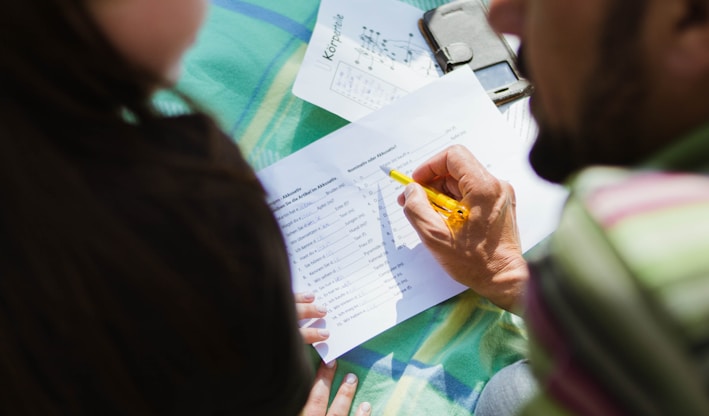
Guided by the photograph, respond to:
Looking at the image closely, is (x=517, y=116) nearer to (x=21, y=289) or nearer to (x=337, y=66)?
(x=337, y=66)

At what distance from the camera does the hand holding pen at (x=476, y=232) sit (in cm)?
66

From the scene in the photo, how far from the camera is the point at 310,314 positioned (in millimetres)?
661

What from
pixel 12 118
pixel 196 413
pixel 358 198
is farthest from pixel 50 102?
pixel 358 198

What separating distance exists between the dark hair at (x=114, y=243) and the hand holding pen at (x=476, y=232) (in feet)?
0.87

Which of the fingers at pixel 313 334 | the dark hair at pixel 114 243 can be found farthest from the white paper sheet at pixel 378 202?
the dark hair at pixel 114 243

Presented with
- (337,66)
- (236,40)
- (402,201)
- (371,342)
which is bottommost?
(371,342)

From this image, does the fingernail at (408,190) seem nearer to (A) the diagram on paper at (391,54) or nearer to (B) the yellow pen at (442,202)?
(B) the yellow pen at (442,202)

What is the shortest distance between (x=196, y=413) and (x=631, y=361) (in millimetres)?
323

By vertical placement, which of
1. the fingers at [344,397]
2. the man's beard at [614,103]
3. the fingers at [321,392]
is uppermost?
the man's beard at [614,103]

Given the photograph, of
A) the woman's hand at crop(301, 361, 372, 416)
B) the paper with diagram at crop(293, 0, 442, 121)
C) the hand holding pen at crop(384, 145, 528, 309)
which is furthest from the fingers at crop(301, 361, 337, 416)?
the paper with diagram at crop(293, 0, 442, 121)

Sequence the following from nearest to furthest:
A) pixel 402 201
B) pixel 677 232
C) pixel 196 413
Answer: pixel 677 232 < pixel 196 413 < pixel 402 201

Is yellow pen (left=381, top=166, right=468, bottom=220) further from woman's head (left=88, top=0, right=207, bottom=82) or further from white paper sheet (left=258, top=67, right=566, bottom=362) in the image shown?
woman's head (left=88, top=0, right=207, bottom=82)

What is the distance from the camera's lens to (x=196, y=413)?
0.45m

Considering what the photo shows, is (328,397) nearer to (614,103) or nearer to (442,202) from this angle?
(442,202)
